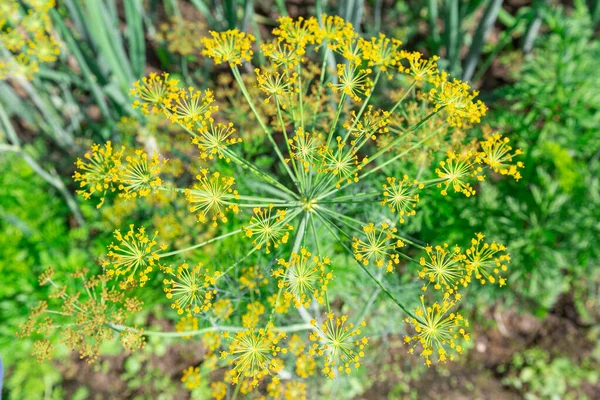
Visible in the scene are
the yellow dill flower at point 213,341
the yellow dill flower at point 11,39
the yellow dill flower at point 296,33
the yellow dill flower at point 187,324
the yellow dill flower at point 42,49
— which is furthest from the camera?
the yellow dill flower at point 42,49

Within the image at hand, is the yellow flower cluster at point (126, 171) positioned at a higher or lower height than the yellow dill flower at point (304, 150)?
lower

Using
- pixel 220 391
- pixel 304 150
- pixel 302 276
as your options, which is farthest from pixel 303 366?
pixel 304 150

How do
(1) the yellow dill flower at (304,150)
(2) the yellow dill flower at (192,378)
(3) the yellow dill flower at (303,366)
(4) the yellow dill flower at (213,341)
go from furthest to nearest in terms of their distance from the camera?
(2) the yellow dill flower at (192,378) → (3) the yellow dill flower at (303,366) → (4) the yellow dill flower at (213,341) → (1) the yellow dill flower at (304,150)

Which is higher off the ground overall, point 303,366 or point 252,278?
point 252,278

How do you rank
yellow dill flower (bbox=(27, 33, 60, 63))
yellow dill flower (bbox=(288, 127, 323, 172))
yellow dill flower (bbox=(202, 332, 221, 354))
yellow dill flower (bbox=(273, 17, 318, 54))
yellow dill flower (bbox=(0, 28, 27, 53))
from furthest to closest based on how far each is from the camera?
yellow dill flower (bbox=(27, 33, 60, 63)), yellow dill flower (bbox=(0, 28, 27, 53)), yellow dill flower (bbox=(202, 332, 221, 354)), yellow dill flower (bbox=(273, 17, 318, 54)), yellow dill flower (bbox=(288, 127, 323, 172))

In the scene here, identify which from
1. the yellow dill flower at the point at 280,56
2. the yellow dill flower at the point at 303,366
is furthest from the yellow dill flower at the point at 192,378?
the yellow dill flower at the point at 280,56

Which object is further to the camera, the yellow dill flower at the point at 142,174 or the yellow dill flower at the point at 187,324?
the yellow dill flower at the point at 187,324

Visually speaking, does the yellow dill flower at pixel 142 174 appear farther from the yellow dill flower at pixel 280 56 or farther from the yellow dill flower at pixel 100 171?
the yellow dill flower at pixel 280 56

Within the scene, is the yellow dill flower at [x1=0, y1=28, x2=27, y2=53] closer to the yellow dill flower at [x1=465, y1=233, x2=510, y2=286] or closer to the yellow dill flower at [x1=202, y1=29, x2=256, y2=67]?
the yellow dill flower at [x1=202, y1=29, x2=256, y2=67]

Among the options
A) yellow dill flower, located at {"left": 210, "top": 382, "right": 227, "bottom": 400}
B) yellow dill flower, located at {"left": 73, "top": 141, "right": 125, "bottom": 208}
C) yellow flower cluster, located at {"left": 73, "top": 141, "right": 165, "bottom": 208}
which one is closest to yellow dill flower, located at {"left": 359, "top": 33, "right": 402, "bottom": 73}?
yellow flower cluster, located at {"left": 73, "top": 141, "right": 165, "bottom": 208}

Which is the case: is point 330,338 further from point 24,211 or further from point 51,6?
point 24,211

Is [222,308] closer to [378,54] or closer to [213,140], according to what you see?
[213,140]

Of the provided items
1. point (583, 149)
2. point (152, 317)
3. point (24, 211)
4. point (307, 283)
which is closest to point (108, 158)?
point (307, 283)
